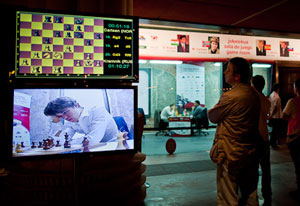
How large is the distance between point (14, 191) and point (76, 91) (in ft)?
4.36

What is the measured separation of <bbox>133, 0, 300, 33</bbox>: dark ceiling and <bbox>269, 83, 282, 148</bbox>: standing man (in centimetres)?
170

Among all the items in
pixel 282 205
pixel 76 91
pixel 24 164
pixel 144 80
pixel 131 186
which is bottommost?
pixel 282 205

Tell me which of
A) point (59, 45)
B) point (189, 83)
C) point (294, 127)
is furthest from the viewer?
point (189, 83)

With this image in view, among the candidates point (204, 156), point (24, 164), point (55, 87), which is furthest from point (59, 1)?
point (204, 156)

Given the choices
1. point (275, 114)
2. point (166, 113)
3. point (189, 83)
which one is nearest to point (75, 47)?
point (275, 114)

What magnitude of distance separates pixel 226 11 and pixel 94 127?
10.8 ft

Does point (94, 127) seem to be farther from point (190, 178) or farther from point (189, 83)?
point (189, 83)

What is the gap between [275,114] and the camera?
5.68 meters

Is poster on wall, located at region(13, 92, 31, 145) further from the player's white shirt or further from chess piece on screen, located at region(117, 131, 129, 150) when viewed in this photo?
chess piece on screen, located at region(117, 131, 129, 150)

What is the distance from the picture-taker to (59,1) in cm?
253

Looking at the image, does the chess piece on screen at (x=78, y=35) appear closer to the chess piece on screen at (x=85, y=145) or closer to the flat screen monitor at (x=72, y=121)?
the flat screen monitor at (x=72, y=121)

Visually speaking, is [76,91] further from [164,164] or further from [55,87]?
[164,164]

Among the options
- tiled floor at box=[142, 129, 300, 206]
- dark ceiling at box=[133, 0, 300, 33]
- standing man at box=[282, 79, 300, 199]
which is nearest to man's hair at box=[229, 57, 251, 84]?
standing man at box=[282, 79, 300, 199]

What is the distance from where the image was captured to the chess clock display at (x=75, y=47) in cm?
189
